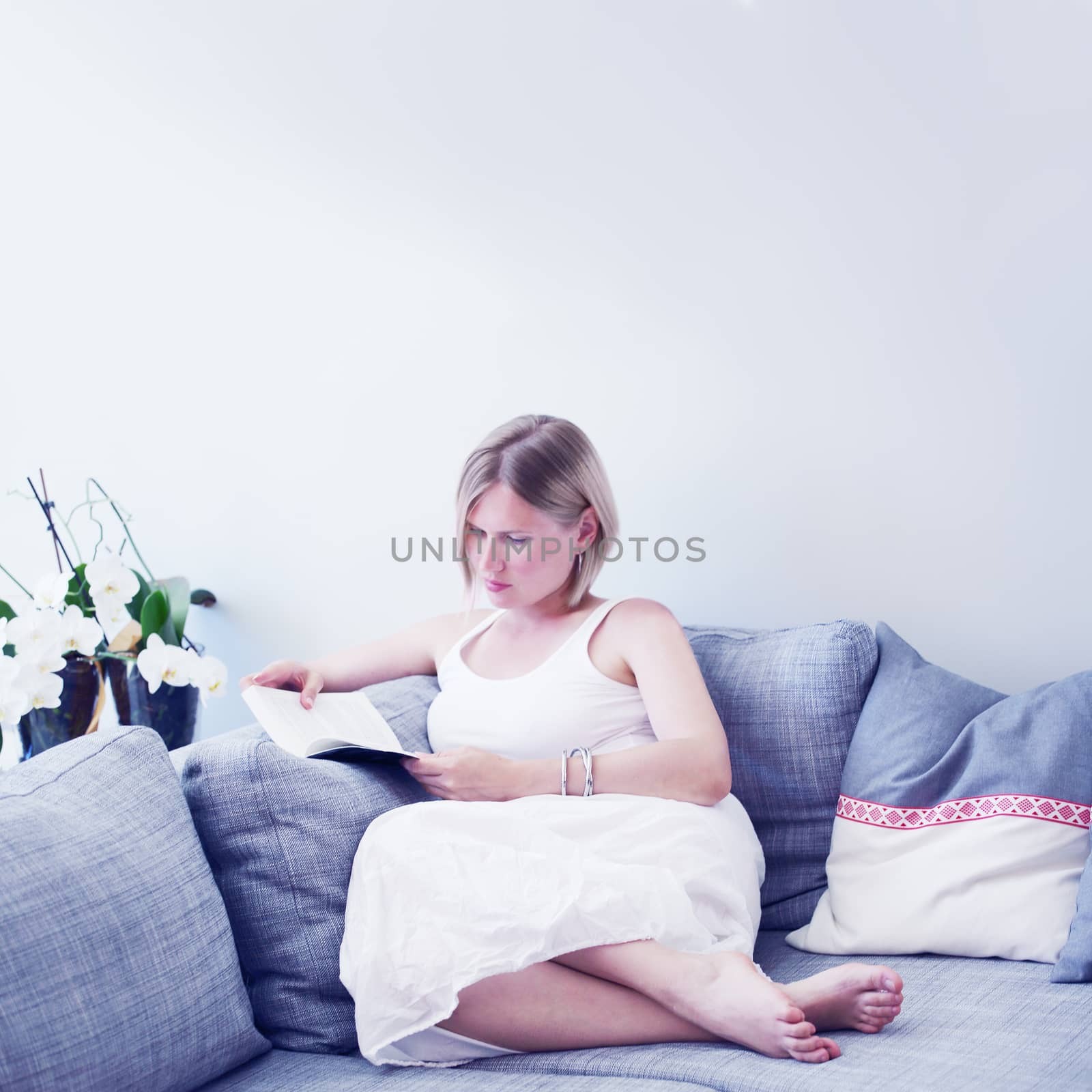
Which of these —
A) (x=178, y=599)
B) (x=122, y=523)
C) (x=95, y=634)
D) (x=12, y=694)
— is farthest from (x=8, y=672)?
(x=122, y=523)

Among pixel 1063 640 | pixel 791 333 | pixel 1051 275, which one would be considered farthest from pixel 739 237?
pixel 1063 640

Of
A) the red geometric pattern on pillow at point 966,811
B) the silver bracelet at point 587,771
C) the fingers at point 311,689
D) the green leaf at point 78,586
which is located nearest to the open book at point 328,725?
the fingers at point 311,689

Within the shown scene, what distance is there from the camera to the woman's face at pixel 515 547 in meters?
1.60

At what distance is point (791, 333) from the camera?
6.00 feet

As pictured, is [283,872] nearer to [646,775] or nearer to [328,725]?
[328,725]

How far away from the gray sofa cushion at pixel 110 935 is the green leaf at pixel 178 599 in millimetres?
764

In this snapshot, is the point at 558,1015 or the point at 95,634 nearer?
the point at 558,1015

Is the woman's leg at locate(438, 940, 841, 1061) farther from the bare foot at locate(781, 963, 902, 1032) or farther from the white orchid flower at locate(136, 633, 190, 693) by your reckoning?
the white orchid flower at locate(136, 633, 190, 693)

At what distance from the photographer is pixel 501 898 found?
3.91 ft

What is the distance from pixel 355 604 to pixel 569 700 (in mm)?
Result: 802

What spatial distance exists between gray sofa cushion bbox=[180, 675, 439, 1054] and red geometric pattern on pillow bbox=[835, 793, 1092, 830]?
28.6 inches

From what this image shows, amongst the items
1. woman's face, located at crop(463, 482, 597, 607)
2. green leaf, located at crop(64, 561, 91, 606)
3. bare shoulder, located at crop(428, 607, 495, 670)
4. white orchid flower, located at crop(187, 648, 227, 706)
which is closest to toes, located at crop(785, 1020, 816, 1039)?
woman's face, located at crop(463, 482, 597, 607)

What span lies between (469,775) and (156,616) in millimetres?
861

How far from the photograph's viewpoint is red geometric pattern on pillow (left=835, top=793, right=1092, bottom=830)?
1.39 m
